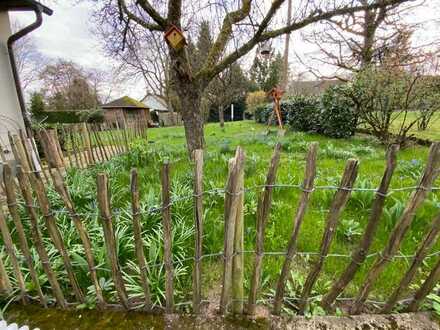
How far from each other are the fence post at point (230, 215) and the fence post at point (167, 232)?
1.04 feet

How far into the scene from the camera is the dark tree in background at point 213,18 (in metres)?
3.90

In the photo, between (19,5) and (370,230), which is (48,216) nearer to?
(370,230)

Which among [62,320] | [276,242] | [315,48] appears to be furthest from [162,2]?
[315,48]

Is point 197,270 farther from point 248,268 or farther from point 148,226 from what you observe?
point 148,226

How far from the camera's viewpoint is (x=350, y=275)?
133cm

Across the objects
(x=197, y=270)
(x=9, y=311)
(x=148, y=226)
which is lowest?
(x=9, y=311)

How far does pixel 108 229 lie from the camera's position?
129 centimetres

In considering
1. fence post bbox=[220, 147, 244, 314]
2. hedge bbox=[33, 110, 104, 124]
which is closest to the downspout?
fence post bbox=[220, 147, 244, 314]

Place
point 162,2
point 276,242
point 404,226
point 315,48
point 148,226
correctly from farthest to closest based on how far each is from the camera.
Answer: point 315,48 < point 162,2 < point 148,226 < point 276,242 < point 404,226

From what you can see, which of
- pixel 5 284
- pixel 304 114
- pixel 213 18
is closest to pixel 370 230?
pixel 5 284

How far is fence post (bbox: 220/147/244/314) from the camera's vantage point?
1.13 meters

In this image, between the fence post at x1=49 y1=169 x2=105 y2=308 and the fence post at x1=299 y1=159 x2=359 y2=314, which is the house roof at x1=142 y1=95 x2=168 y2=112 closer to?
the fence post at x1=49 y1=169 x2=105 y2=308

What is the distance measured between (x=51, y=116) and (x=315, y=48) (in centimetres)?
2133

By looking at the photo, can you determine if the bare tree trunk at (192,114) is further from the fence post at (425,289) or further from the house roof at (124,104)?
the house roof at (124,104)
